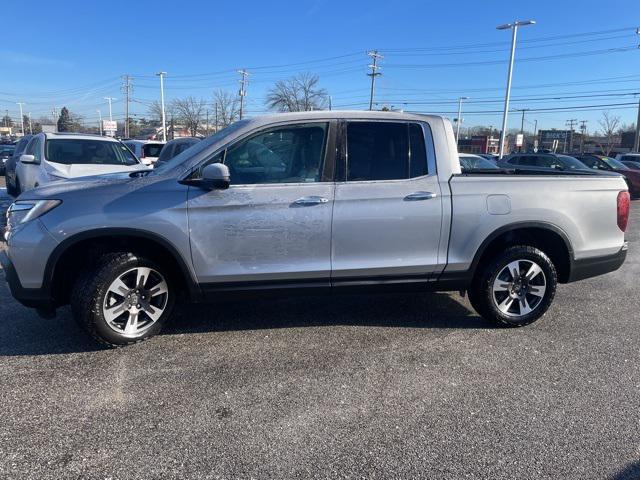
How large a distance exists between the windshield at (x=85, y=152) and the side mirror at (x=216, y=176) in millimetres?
6573

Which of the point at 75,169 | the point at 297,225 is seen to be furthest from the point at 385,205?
the point at 75,169

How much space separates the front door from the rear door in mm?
145

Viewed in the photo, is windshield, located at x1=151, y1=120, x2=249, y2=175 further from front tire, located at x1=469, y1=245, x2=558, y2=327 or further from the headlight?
front tire, located at x1=469, y1=245, x2=558, y2=327

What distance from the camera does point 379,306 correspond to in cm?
490

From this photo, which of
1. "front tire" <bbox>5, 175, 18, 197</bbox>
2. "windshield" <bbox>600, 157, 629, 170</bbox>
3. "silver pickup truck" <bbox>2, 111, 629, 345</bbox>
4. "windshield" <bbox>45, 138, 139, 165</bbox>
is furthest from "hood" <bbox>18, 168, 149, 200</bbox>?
"windshield" <bbox>600, 157, 629, 170</bbox>

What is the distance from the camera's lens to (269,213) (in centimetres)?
370

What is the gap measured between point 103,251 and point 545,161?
627 inches

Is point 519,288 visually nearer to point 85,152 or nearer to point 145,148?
point 85,152

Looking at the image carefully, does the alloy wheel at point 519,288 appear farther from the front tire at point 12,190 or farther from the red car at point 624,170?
the red car at point 624,170

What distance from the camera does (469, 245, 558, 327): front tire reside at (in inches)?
167

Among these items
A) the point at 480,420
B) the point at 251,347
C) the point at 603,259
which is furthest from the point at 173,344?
the point at 603,259

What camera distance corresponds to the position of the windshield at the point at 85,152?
29.4 ft

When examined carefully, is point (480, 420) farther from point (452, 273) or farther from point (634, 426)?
point (452, 273)

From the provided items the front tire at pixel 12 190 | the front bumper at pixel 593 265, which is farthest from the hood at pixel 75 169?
the front bumper at pixel 593 265
